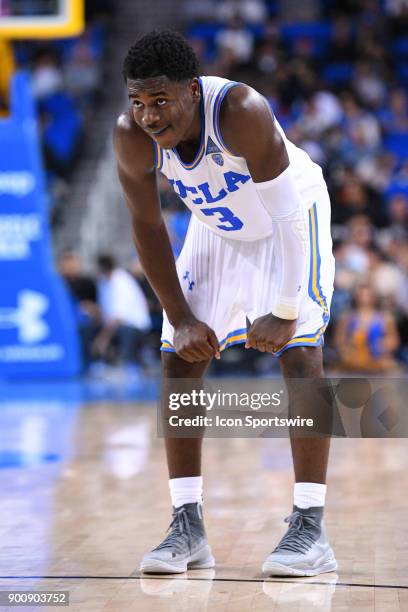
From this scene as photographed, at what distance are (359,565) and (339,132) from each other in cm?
1036

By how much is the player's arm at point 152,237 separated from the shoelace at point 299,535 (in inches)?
24.6

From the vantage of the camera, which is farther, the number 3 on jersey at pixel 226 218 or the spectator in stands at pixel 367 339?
the spectator in stands at pixel 367 339

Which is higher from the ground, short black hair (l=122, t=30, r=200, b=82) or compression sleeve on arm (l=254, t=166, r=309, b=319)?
short black hair (l=122, t=30, r=200, b=82)

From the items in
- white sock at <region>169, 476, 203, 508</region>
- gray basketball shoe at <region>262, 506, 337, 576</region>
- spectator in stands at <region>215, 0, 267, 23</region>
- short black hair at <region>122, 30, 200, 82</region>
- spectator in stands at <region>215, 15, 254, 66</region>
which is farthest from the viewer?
spectator in stands at <region>215, 0, 267, 23</region>

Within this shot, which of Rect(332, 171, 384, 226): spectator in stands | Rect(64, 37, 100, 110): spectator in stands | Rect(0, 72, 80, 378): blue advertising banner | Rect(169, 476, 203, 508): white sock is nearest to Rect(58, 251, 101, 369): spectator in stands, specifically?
Rect(0, 72, 80, 378): blue advertising banner

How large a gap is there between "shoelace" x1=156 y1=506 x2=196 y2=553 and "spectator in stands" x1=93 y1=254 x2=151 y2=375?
24.0 ft

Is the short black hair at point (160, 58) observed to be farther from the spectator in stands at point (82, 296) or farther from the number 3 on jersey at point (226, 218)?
the spectator in stands at point (82, 296)

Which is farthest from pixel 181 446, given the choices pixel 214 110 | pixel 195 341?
pixel 214 110

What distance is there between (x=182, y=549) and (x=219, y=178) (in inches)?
49.0

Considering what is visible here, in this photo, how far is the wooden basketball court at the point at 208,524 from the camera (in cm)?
308

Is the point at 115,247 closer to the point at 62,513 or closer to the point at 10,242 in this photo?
the point at 10,242

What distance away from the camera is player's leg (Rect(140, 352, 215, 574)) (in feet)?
11.5

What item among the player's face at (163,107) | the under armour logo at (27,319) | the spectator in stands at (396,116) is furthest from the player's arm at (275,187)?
the spectator in stands at (396,116)

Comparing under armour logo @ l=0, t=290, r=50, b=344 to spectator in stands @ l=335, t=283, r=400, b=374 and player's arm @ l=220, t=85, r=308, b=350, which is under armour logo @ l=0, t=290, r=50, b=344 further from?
player's arm @ l=220, t=85, r=308, b=350
